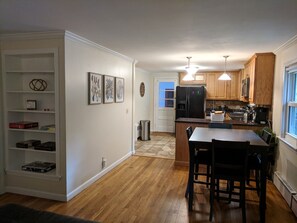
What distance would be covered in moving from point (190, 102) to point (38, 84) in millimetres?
4764

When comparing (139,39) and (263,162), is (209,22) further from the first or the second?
(263,162)

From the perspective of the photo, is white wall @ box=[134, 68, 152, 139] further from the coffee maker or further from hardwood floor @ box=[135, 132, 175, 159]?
the coffee maker

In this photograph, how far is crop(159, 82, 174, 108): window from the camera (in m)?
8.23

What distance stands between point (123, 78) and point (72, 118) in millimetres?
1924

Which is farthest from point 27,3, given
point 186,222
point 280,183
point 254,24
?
point 280,183

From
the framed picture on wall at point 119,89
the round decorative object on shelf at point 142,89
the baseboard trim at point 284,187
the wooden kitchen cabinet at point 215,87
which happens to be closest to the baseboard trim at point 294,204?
the baseboard trim at point 284,187

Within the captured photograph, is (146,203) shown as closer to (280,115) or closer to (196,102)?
(280,115)

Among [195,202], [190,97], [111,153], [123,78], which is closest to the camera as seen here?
[195,202]

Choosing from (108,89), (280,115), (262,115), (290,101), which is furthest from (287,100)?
(108,89)

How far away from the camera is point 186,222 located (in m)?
2.63

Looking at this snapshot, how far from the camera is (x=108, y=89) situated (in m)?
4.16

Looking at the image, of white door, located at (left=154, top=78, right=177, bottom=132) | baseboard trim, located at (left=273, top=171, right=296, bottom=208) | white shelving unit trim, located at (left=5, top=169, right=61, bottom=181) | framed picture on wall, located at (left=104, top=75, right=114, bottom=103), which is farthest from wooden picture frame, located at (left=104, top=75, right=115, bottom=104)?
white door, located at (left=154, top=78, right=177, bottom=132)

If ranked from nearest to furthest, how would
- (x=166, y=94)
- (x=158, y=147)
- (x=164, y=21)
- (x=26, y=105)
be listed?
(x=164, y=21) → (x=26, y=105) → (x=158, y=147) → (x=166, y=94)

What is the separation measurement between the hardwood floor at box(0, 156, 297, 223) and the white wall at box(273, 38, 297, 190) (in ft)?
1.22
